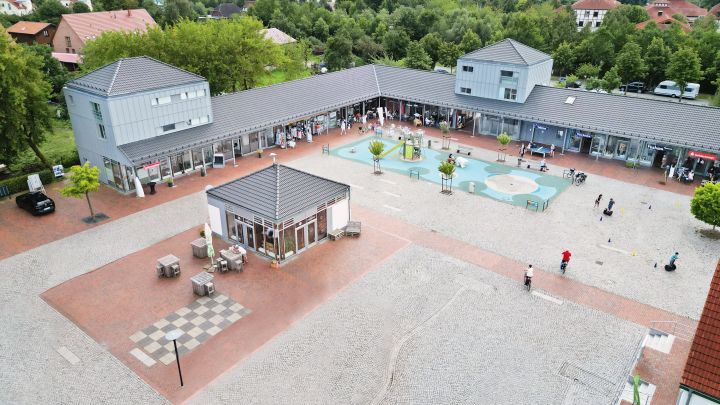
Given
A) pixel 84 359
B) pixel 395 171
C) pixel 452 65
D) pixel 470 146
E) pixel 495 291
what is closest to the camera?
pixel 84 359

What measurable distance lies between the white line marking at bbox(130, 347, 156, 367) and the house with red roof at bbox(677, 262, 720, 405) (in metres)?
17.7

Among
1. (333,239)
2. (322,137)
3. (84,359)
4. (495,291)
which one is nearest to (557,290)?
(495,291)

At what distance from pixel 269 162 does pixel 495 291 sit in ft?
75.1

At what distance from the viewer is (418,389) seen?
17.5 metres

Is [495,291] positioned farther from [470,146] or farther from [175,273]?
[470,146]

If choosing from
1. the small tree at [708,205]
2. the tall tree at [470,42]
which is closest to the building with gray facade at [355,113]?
the small tree at [708,205]

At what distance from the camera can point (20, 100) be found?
3253 centimetres

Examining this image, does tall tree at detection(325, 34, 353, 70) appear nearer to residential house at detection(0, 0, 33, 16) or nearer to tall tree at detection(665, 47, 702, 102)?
tall tree at detection(665, 47, 702, 102)

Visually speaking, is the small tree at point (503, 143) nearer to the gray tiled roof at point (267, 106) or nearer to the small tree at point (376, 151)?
the small tree at point (376, 151)

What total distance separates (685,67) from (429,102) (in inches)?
1338

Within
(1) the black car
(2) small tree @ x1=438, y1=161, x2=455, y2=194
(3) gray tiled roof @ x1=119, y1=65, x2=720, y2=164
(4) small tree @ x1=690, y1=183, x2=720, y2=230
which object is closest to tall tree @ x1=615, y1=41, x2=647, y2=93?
(3) gray tiled roof @ x1=119, y1=65, x2=720, y2=164

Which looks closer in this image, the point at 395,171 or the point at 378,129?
the point at 395,171

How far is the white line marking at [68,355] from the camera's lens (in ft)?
61.3

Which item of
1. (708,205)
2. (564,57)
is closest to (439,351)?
Result: (708,205)
